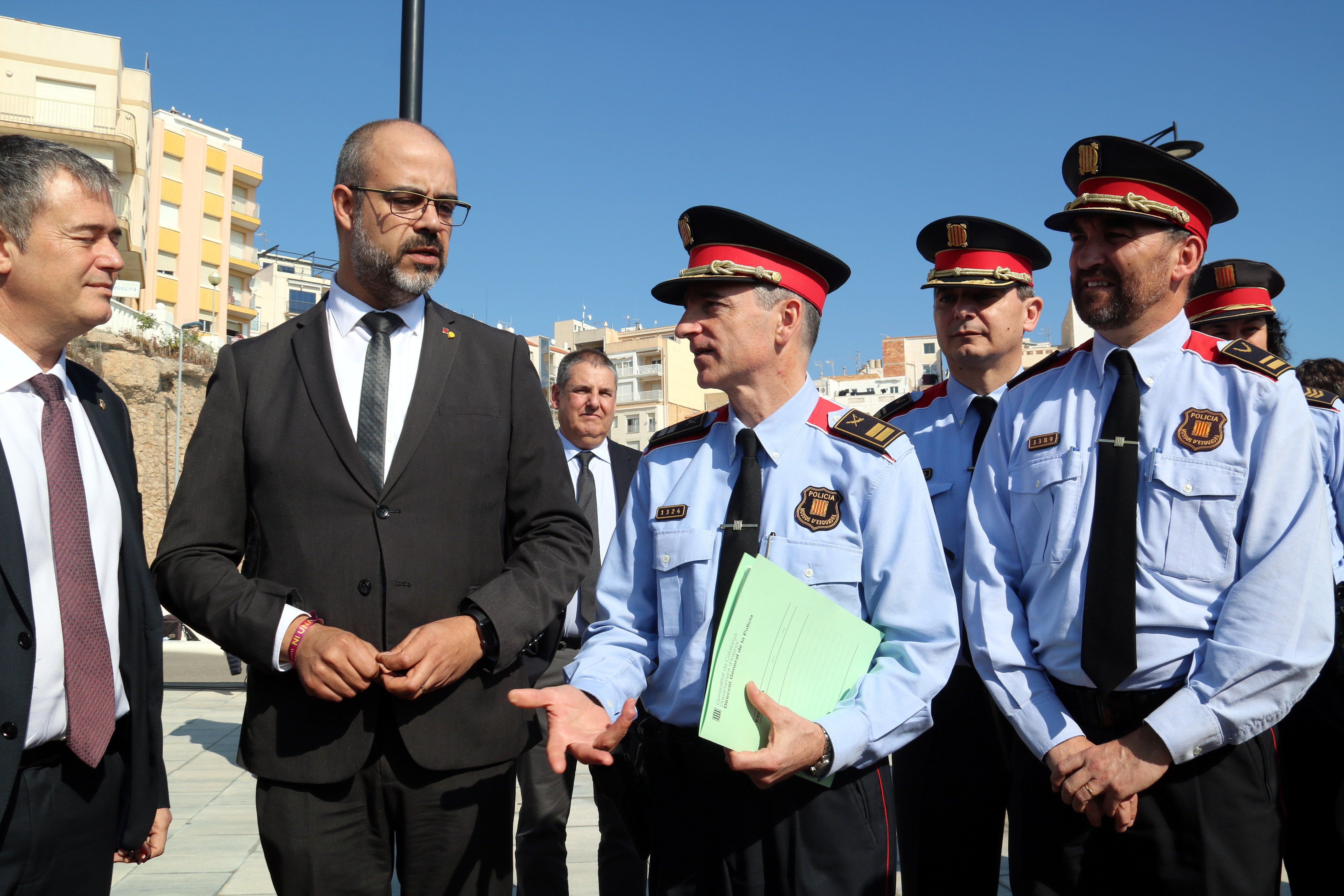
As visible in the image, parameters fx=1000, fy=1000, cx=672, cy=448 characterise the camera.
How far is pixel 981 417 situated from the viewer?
3.68 m

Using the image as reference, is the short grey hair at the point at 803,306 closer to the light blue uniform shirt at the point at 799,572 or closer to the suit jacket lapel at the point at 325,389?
the light blue uniform shirt at the point at 799,572

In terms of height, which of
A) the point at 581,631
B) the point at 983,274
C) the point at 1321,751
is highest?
the point at 983,274

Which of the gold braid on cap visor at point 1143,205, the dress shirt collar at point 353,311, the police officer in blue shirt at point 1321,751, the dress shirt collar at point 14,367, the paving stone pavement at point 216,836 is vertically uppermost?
the gold braid on cap visor at point 1143,205

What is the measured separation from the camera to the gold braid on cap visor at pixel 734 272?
257 centimetres

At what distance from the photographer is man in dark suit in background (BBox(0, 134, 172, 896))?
209 cm

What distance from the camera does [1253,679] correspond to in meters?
2.09

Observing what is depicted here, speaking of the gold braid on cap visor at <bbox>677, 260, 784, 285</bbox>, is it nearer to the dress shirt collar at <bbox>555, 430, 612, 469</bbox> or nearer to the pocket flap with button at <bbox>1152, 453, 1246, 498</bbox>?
the pocket flap with button at <bbox>1152, 453, 1246, 498</bbox>

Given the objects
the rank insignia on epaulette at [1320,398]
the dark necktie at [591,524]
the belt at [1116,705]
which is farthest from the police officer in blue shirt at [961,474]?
the dark necktie at [591,524]

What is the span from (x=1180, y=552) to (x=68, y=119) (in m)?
41.8

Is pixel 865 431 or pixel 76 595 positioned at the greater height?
pixel 865 431

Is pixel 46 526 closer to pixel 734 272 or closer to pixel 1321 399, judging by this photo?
pixel 734 272

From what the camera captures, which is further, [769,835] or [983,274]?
[983,274]

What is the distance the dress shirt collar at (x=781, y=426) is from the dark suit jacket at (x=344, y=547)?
1.73ft

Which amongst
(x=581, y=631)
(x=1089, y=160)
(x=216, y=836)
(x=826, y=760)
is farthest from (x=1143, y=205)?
(x=216, y=836)
